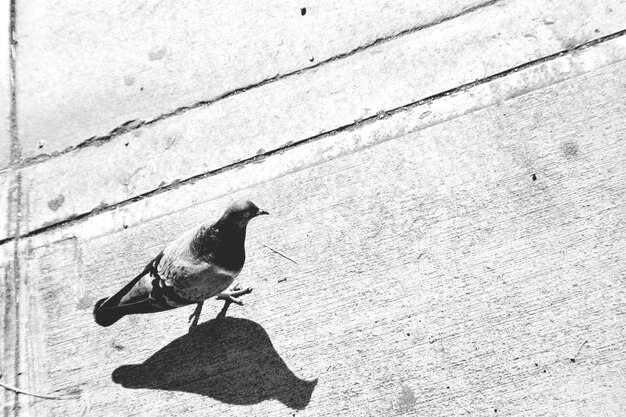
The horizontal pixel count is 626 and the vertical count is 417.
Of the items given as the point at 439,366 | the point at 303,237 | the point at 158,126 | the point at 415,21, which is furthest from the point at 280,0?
the point at 439,366

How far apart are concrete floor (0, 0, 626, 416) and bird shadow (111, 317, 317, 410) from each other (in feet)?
0.04

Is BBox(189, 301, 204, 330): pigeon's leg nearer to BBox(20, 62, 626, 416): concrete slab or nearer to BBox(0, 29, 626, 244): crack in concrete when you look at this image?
BBox(20, 62, 626, 416): concrete slab

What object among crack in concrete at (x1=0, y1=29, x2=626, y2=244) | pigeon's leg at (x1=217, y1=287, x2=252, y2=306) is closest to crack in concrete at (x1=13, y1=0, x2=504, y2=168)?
crack in concrete at (x1=0, y1=29, x2=626, y2=244)

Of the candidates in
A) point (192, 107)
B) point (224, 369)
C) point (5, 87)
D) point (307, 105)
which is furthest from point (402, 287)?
point (5, 87)

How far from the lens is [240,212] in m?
2.92

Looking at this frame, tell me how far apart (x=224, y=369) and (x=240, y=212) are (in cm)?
98

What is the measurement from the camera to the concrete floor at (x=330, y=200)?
3164 millimetres

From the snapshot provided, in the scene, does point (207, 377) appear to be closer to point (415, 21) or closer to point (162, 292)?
point (162, 292)

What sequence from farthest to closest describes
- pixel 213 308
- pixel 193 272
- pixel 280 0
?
pixel 280 0 → pixel 213 308 → pixel 193 272

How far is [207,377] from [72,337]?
35.3 inches

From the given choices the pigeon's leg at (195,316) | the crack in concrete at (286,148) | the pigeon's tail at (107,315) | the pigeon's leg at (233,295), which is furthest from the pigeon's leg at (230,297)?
the crack in concrete at (286,148)

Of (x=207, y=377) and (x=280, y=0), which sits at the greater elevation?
(x=280, y=0)

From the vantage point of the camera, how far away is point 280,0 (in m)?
4.43

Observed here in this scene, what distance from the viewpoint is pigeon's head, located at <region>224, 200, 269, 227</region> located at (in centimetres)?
291
